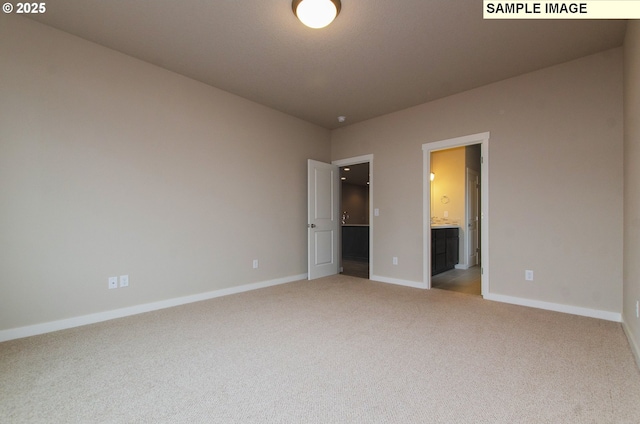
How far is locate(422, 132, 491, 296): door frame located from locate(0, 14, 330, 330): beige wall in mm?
2364

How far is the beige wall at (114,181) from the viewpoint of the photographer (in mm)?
2480

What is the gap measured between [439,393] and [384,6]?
278 centimetres

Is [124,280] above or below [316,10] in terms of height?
below

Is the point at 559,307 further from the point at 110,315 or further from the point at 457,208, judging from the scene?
the point at 110,315

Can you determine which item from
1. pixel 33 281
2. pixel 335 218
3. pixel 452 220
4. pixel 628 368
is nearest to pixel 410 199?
pixel 335 218

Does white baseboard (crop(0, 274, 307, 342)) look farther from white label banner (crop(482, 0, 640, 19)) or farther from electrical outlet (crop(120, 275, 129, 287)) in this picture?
white label banner (crop(482, 0, 640, 19))

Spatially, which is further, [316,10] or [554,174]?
[554,174]

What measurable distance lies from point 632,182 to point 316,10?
2.84 m

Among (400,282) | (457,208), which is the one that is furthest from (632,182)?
(457,208)

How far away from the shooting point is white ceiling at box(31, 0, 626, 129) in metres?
2.40

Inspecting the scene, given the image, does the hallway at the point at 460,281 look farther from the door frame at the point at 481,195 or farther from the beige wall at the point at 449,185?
the beige wall at the point at 449,185

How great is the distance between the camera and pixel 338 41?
9.16 feet

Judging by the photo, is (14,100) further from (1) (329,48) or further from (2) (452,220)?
(2) (452,220)

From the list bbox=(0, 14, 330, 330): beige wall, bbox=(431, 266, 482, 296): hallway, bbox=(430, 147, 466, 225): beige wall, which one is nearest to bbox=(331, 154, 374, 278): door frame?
bbox=(431, 266, 482, 296): hallway
